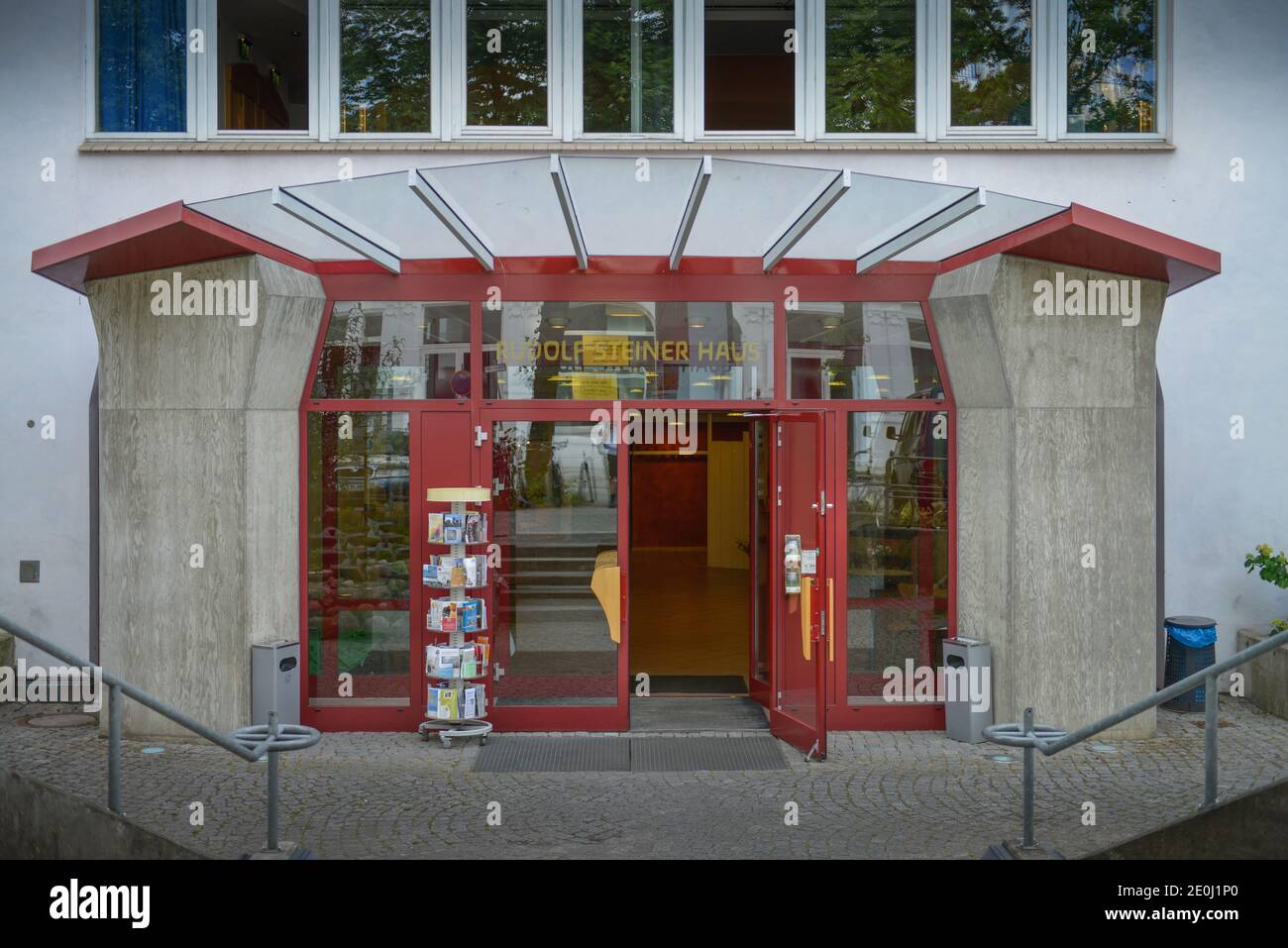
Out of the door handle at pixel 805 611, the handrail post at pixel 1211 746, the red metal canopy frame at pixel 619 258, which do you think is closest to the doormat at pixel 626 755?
the door handle at pixel 805 611

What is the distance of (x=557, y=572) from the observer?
880cm

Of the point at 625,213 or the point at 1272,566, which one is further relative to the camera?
the point at 1272,566

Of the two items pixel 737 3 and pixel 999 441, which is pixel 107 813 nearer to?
pixel 999 441

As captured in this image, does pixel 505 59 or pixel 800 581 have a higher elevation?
pixel 505 59

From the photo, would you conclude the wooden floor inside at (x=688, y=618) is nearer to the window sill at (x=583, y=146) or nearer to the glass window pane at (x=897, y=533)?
the glass window pane at (x=897, y=533)

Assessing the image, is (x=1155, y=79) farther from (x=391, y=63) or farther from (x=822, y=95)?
(x=391, y=63)

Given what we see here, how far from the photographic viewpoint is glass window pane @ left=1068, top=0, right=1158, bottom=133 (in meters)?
10.1

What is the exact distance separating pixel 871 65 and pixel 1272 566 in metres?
5.50

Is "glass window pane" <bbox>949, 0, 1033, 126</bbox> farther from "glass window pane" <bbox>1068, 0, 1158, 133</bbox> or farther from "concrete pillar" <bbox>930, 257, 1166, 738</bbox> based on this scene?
"concrete pillar" <bbox>930, 257, 1166, 738</bbox>

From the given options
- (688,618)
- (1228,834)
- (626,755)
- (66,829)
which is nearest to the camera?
(1228,834)

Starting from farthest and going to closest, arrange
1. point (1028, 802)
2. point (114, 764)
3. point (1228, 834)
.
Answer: point (1028, 802), point (114, 764), point (1228, 834)

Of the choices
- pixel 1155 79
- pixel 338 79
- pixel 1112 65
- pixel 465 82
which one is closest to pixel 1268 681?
pixel 1155 79

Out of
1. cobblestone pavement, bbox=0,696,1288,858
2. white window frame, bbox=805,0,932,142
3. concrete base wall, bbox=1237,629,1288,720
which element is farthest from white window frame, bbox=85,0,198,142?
concrete base wall, bbox=1237,629,1288,720

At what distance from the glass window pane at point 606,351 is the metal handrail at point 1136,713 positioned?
12.8 feet
